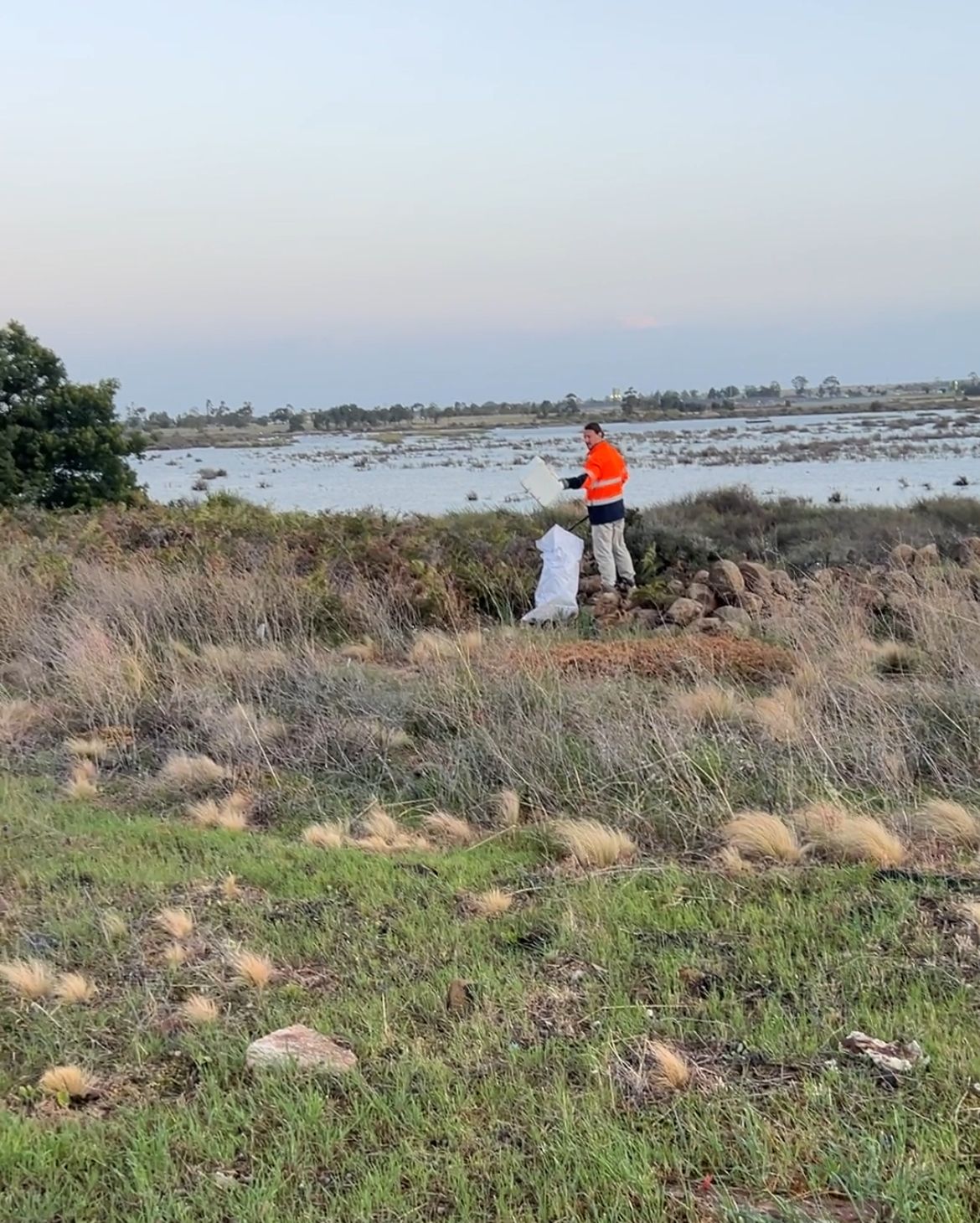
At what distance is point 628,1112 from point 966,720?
4.49 meters

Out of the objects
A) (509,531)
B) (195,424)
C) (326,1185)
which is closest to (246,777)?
(326,1185)

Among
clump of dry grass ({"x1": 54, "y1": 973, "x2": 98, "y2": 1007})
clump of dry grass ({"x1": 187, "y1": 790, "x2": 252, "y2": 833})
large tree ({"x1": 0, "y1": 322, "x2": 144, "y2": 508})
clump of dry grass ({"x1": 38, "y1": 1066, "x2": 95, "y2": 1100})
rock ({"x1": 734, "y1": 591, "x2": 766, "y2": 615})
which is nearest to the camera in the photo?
clump of dry grass ({"x1": 38, "y1": 1066, "x2": 95, "y2": 1100})

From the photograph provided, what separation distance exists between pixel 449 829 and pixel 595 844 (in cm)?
98

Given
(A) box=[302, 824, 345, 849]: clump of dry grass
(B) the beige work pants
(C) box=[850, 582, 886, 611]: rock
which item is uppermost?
(B) the beige work pants

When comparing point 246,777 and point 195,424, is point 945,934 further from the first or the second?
point 195,424

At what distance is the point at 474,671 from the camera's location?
7980 millimetres

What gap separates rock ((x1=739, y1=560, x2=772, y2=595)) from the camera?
13.0m

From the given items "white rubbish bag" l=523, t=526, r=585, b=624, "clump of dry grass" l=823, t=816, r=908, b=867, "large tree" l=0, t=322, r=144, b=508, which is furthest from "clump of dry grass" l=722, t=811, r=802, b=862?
"large tree" l=0, t=322, r=144, b=508

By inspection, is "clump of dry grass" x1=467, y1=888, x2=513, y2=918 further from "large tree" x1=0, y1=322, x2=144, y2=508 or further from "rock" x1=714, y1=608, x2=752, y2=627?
"large tree" x1=0, y1=322, x2=144, y2=508

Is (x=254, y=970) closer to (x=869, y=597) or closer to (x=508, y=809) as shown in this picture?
(x=508, y=809)

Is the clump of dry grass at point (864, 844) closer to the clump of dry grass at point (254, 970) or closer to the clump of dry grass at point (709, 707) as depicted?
the clump of dry grass at point (709, 707)

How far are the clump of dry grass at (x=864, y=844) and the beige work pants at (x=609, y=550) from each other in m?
8.99

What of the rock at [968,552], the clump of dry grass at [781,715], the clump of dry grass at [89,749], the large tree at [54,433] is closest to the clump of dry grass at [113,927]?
the clump of dry grass at [89,749]

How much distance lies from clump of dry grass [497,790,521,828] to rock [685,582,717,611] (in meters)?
7.41
